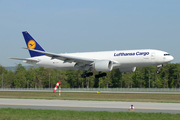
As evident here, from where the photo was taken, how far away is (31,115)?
18219mm

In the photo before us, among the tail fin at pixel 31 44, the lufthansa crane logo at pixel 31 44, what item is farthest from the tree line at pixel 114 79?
the lufthansa crane logo at pixel 31 44

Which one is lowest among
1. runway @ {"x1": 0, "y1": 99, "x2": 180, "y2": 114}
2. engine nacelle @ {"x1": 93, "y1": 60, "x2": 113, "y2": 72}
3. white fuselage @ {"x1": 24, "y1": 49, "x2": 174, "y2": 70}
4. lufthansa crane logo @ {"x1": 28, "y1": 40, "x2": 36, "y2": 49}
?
runway @ {"x1": 0, "y1": 99, "x2": 180, "y2": 114}

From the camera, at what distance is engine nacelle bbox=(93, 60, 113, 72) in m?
45.4

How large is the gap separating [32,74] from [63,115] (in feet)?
426

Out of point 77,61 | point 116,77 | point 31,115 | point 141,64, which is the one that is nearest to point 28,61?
point 77,61

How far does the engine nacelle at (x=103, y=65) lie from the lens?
45375 mm

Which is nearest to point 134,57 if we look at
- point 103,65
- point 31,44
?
point 103,65

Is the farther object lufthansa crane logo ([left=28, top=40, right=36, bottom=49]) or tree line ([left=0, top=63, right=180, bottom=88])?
tree line ([left=0, top=63, right=180, bottom=88])

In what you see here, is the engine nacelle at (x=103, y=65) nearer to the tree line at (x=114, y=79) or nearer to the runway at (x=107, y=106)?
the runway at (x=107, y=106)

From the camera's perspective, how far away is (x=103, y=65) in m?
45.5

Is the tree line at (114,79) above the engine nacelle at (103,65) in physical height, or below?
below

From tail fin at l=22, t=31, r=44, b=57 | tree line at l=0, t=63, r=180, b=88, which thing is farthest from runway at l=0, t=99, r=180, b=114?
tree line at l=0, t=63, r=180, b=88

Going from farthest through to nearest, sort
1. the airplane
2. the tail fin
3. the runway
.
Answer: the tail fin → the airplane → the runway

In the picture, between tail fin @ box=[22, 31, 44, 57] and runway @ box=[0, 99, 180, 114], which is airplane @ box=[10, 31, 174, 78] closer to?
tail fin @ box=[22, 31, 44, 57]
